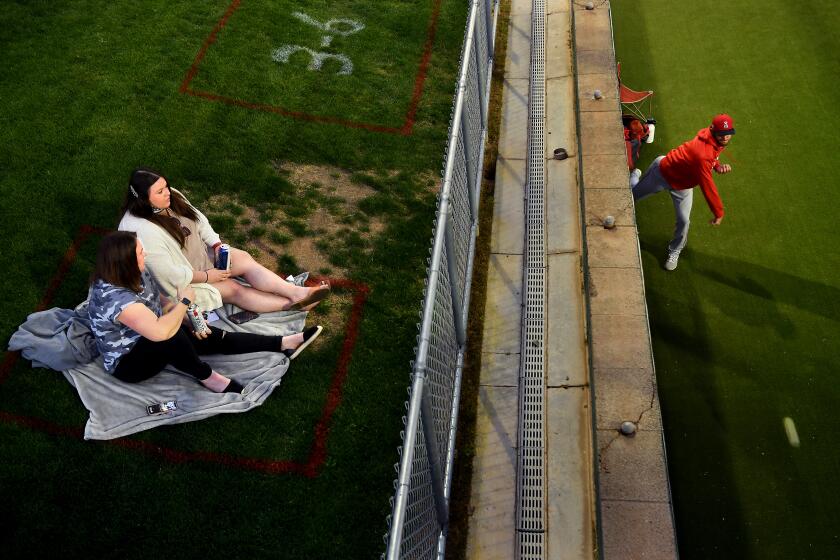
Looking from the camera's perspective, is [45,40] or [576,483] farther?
[45,40]

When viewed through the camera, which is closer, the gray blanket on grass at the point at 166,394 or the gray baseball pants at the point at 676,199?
the gray blanket on grass at the point at 166,394

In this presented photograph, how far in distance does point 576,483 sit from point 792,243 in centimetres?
416

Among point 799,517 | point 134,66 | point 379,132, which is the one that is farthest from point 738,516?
point 134,66

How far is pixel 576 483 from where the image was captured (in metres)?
6.60

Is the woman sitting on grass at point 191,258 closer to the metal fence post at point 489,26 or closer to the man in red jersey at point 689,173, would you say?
the man in red jersey at point 689,173

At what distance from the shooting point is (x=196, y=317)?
21.7 ft

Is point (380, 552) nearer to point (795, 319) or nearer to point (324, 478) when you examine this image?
point (324, 478)

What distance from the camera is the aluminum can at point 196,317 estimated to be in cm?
661

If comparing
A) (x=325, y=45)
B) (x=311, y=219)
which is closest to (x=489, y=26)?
(x=325, y=45)

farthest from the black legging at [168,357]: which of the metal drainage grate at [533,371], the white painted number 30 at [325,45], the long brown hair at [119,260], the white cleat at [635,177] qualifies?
the white painted number 30 at [325,45]

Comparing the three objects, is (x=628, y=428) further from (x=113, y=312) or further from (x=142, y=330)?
(x=113, y=312)

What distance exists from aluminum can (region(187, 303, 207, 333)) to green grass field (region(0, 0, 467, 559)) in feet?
2.57

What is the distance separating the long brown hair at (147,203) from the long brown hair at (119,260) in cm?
58

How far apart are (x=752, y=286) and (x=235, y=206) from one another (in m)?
5.65
